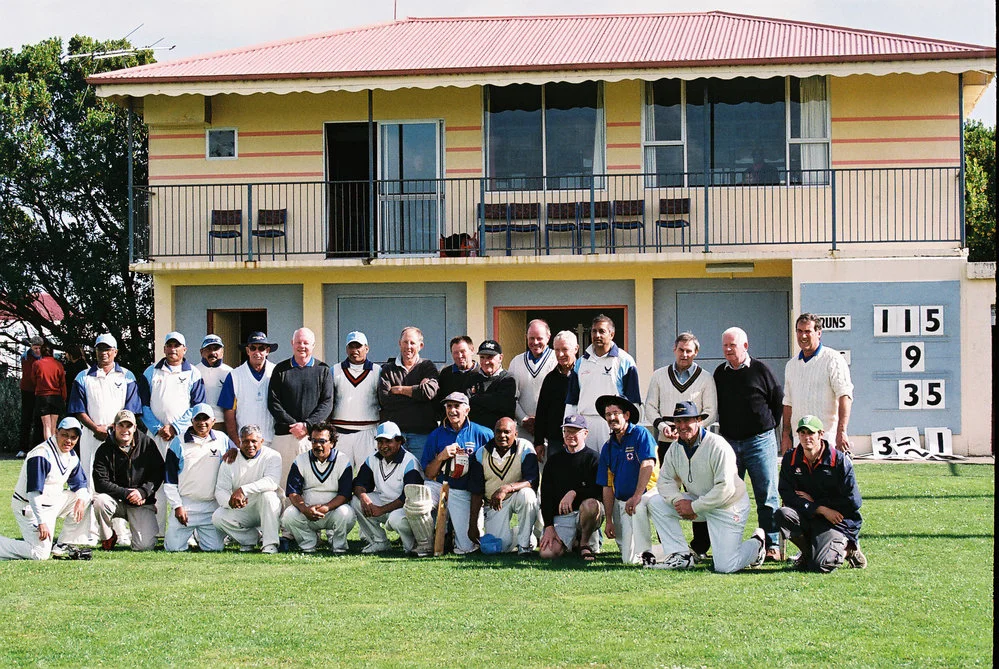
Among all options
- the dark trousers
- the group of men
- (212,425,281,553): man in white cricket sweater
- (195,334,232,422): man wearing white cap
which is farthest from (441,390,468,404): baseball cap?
(195,334,232,422): man wearing white cap

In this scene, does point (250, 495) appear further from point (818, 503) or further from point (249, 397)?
point (818, 503)

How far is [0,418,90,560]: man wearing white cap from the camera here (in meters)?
10.8

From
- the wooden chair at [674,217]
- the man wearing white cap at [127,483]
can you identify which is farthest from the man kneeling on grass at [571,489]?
the wooden chair at [674,217]

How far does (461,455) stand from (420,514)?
0.59 meters

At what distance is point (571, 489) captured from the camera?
34.6ft

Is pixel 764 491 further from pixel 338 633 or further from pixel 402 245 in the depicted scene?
pixel 402 245

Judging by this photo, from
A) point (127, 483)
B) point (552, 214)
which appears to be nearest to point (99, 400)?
point (127, 483)

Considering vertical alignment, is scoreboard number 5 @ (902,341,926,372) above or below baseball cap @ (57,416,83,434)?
above

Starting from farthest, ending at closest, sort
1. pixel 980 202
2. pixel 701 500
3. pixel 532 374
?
pixel 980 202
pixel 532 374
pixel 701 500

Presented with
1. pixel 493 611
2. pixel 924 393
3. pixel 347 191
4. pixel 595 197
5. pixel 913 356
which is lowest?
pixel 493 611

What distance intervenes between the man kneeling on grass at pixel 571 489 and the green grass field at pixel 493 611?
1.32 feet

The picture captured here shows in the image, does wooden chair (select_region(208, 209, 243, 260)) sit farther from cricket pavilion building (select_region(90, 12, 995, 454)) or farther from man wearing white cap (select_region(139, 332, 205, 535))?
man wearing white cap (select_region(139, 332, 205, 535))

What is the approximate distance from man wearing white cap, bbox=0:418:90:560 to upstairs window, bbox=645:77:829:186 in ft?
36.0

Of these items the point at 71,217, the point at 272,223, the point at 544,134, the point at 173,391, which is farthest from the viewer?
the point at 71,217
